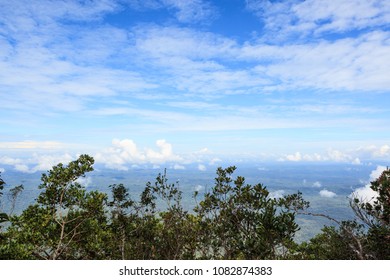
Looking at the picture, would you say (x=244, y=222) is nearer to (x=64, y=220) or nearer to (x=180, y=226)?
(x=180, y=226)

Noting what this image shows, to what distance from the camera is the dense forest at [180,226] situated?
36.2 feet

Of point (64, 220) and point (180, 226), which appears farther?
point (180, 226)

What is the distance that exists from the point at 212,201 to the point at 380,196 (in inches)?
279

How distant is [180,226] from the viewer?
44.7 feet

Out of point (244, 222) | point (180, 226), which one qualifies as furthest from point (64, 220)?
point (244, 222)

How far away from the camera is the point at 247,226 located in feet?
40.3

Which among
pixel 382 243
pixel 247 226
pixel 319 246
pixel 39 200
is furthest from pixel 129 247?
pixel 319 246

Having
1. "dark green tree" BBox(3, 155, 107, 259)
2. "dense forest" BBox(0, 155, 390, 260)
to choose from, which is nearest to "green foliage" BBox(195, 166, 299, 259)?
"dense forest" BBox(0, 155, 390, 260)

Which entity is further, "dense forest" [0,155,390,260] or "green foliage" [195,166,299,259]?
"dense forest" [0,155,390,260]

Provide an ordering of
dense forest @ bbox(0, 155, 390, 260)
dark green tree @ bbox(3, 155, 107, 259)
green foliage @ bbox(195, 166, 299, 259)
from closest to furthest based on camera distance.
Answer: green foliage @ bbox(195, 166, 299, 259) < dense forest @ bbox(0, 155, 390, 260) < dark green tree @ bbox(3, 155, 107, 259)

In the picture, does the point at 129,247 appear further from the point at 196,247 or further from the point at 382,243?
the point at 382,243

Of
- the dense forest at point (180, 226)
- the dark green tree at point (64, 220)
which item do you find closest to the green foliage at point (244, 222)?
the dense forest at point (180, 226)

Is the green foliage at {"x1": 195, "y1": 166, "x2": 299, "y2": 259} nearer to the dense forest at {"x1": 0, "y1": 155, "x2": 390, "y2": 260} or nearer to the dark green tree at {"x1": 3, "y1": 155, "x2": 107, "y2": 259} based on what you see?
the dense forest at {"x1": 0, "y1": 155, "x2": 390, "y2": 260}

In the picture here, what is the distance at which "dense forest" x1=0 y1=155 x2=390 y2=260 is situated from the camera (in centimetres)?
1105
